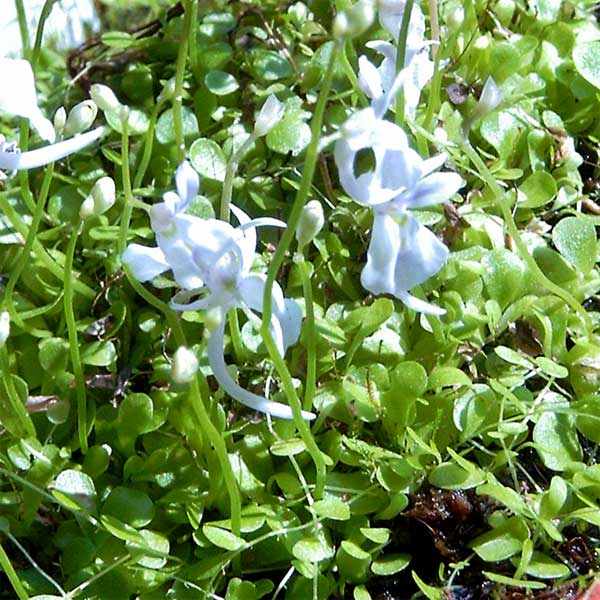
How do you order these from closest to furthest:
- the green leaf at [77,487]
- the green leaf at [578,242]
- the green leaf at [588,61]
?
1. the green leaf at [77,487]
2. the green leaf at [578,242]
3. the green leaf at [588,61]

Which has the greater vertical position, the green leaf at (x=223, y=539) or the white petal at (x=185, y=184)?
the white petal at (x=185, y=184)

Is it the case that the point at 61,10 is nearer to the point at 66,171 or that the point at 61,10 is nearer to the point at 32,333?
the point at 66,171

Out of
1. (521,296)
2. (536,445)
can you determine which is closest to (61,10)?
(521,296)

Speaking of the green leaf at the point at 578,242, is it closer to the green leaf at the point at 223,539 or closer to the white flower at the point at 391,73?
the white flower at the point at 391,73

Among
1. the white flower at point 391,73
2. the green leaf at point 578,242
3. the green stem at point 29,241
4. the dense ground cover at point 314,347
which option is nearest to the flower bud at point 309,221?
the dense ground cover at point 314,347

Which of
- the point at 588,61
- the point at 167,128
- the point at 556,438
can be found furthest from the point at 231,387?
the point at 588,61

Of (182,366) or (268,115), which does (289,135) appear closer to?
(268,115)
